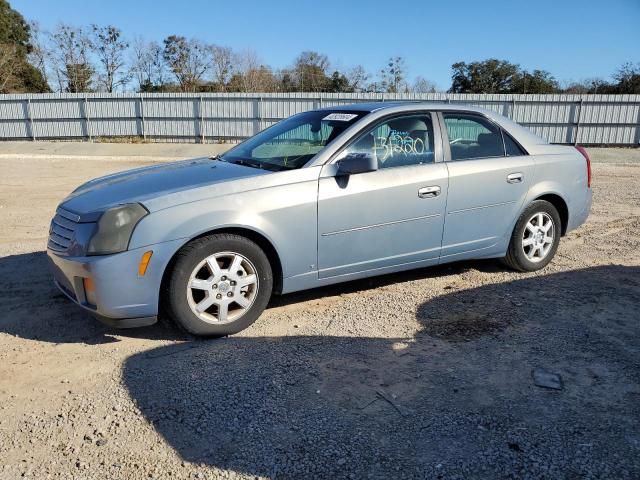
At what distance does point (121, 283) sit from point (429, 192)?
2.56 metres

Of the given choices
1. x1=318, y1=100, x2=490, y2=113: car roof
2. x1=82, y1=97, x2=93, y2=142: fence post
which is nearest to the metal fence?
x1=82, y1=97, x2=93, y2=142: fence post

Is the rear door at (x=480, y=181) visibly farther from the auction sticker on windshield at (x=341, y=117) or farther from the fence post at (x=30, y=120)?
the fence post at (x=30, y=120)

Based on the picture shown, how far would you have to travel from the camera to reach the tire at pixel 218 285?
3562 mm

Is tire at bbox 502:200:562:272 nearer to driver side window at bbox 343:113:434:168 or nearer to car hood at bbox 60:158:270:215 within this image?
driver side window at bbox 343:113:434:168

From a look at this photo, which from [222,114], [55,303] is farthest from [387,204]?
[222,114]

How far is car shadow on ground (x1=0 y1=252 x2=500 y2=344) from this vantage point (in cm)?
388

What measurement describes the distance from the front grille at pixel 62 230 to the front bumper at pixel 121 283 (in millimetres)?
120

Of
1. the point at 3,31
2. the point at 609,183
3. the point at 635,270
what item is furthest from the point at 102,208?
the point at 3,31

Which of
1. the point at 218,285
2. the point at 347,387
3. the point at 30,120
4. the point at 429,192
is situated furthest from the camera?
the point at 30,120

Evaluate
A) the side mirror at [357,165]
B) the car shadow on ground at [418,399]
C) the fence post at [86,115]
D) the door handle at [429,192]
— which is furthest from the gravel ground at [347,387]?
the fence post at [86,115]

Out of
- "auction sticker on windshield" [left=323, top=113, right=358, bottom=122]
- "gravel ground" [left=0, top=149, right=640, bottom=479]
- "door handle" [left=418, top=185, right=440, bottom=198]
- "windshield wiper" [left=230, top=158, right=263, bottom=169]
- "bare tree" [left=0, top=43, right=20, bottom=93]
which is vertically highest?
"bare tree" [left=0, top=43, right=20, bottom=93]

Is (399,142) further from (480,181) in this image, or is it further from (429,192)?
(480,181)

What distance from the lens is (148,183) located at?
12.8 ft

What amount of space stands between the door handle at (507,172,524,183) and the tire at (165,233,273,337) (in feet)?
8.26
